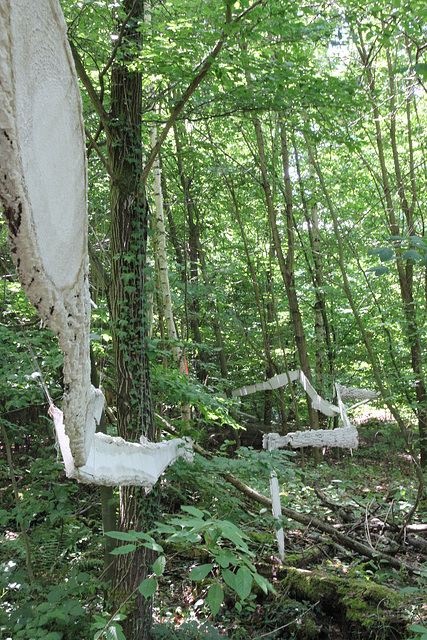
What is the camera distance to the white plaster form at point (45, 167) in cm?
69

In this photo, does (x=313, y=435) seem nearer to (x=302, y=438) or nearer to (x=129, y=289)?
(x=302, y=438)

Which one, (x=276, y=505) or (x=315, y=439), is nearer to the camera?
(x=276, y=505)

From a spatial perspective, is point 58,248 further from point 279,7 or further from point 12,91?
point 279,7

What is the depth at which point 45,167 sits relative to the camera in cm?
78

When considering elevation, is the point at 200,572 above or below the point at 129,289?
below

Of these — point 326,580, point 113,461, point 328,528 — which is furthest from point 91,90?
point 328,528

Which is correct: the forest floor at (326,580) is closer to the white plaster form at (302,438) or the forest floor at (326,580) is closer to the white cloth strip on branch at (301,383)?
the white plaster form at (302,438)

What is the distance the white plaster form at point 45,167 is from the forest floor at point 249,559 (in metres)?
1.81

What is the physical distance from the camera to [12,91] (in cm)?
67

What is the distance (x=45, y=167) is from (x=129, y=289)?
103 inches

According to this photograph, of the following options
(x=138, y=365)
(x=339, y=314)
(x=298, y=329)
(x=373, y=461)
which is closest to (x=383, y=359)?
(x=339, y=314)

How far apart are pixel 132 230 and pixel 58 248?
106 inches

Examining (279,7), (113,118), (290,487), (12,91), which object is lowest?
(290,487)

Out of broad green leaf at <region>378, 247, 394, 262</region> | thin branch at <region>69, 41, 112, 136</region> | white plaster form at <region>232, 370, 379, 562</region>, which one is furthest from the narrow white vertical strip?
thin branch at <region>69, 41, 112, 136</region>
